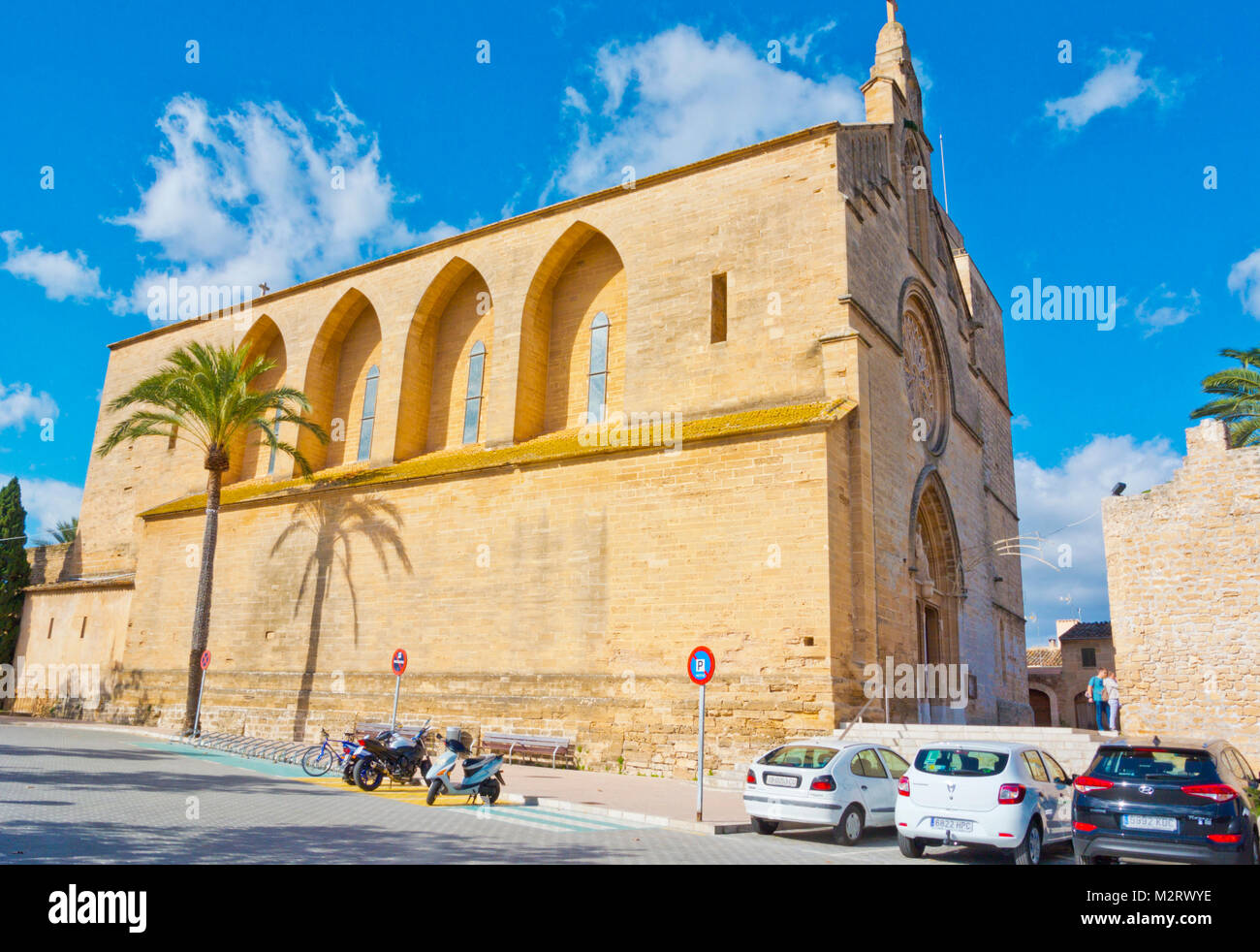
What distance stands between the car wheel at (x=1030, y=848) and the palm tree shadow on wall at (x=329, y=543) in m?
14.6

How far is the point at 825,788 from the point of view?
31.2 feet

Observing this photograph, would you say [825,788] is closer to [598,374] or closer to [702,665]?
[702,665]

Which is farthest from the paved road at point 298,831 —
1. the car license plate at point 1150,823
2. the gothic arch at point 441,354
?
the gothic arch at point 441,354

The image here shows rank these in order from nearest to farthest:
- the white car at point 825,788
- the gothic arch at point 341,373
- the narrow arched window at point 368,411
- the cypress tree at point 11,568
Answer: the white car at point 825,788
the narrow arched window at point 368,411
the gothic arch at point 341,373
the cypress tree at point 11,568

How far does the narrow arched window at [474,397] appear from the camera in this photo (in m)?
22.3

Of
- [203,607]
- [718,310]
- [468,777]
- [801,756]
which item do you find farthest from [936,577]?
[203,607]

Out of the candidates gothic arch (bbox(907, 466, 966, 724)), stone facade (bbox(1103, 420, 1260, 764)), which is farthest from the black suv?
gothic arch (bbox(907, 466, 966, 724))

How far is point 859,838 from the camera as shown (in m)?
9.98

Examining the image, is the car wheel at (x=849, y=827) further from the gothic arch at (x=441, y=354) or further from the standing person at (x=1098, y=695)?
the gothic arch at (x=441, y=354)

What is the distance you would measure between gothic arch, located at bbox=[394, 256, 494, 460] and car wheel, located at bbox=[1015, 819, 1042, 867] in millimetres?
17034

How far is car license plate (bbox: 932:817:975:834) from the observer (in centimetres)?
815

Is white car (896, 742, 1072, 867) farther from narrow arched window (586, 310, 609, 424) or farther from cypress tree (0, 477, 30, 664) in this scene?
cypress tree (0, 477, 30, 664)

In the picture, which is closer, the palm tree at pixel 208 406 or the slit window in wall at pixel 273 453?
the palm tree at pixel 208 406

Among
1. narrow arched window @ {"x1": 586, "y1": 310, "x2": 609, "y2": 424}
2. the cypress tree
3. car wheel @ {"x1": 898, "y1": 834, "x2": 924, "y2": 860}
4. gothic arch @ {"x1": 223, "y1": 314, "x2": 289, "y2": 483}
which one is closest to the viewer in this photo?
car wheel @ {"x1": 898, "y1": 834, "x2": 924, "y2": 860}
